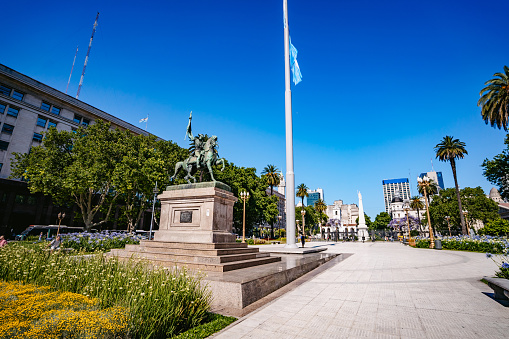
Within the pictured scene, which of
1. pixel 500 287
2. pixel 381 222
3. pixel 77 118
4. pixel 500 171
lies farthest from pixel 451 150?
pixel 381 222

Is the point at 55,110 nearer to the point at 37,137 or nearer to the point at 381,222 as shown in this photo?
the point at 37,137

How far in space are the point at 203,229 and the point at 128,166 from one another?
20897 mm

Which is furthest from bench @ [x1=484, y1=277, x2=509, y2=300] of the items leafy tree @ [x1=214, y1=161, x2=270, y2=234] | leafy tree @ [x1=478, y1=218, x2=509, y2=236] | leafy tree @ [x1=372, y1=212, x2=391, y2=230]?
leafy tree @ [x1=372, y1=212, x2=391, y2=230]

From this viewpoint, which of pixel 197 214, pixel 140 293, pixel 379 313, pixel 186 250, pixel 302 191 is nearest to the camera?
pixel 140 293

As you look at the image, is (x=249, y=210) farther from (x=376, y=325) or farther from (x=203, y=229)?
(x=376, y=325)

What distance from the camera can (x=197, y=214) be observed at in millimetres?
10156

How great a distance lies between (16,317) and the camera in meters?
2.87

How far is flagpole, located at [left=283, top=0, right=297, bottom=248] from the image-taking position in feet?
56.5

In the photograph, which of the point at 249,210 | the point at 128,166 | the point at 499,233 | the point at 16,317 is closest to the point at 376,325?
the point at 16,317

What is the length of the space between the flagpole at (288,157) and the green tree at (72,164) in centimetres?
2006

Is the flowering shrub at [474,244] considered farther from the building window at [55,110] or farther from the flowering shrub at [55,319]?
the building window at [55,110]

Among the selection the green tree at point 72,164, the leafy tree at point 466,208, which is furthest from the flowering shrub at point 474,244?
the green tree at point 72,164

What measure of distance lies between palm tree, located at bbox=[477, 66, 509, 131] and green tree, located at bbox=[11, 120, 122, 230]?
41756 millimetres

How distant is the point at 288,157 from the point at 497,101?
24.8 meters
